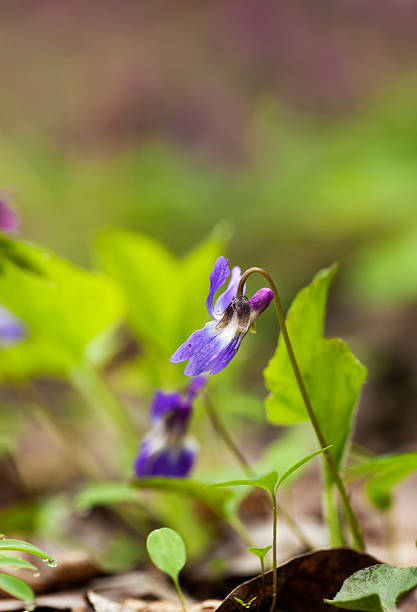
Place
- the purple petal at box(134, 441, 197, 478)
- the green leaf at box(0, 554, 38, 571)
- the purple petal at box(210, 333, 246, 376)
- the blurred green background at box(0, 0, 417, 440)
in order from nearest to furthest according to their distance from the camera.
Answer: the green leaf at box(0, 554, 38, 571), the purple petal at box(210, 333, 246, 376), the purple petal at box(134, 441, 197, 478), the blurred green background at box(0, 0, 417, 440)

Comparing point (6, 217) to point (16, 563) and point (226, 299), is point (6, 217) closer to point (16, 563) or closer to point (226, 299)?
point (226, 299)

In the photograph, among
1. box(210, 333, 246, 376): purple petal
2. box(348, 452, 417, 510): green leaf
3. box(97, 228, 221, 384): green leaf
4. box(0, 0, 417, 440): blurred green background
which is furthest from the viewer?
box(0, 0, 417, 440): blurred green background

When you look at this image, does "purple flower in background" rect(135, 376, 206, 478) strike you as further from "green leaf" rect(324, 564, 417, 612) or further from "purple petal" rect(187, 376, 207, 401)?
"green leaf" rect(324, 564, 417, 612)

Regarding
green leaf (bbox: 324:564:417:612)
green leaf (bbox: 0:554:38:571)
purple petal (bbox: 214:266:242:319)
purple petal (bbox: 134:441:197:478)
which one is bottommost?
green leaf (bbox: 324:564:417:612)

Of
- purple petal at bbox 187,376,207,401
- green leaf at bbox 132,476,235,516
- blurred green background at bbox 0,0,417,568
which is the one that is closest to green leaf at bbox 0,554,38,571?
green leaf at bbox 132,476,235,516

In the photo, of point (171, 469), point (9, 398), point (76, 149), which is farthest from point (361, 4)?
point (171, 469)

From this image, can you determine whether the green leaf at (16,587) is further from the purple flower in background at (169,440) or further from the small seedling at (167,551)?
the purple flower in background at (169,440)

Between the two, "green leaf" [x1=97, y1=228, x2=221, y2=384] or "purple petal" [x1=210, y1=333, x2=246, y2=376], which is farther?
"green leaf" [x1=97, y1=228, x2=221, y2=384]

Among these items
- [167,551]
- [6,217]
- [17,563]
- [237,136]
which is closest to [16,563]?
[17,563]
